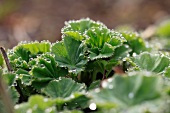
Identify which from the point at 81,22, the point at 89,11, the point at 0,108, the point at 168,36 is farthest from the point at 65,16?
the point at 0,108

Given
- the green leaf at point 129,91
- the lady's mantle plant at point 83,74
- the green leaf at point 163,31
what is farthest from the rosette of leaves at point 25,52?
the green leaf at point 163,31

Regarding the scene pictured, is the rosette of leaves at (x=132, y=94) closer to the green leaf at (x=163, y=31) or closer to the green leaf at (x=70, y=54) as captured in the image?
the green leaf at (x=70, y=54)

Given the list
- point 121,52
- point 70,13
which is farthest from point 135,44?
point 70,13

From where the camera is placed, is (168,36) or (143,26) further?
(143,26)

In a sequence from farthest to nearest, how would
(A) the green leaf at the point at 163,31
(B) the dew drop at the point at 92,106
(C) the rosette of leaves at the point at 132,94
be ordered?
(A) the green leaf at the point at 163,31 → (B) the dew drop at the point at 92,106 → (C) the rosette of leaves at the point at 132,94

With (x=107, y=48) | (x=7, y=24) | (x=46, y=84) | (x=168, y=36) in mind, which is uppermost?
(x=7, y=24)

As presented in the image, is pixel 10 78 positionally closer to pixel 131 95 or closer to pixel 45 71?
pixel 45 71

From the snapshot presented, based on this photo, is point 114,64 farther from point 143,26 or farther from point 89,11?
point 89,11
